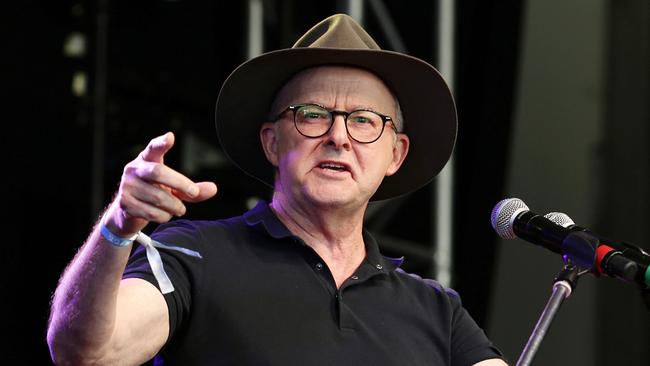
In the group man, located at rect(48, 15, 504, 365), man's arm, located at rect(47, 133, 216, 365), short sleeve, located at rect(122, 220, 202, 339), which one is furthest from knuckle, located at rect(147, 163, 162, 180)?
short sleeve, located at rect(122, 220, 202, 339)

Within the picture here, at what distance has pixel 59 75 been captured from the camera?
3.76m

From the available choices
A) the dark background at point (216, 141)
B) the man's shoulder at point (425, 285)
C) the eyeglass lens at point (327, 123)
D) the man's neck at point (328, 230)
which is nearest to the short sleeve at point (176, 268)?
the man's neck at point (328, 230)

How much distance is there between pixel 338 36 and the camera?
8.92ft

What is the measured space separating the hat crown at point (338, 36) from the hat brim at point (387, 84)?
0.12 ft

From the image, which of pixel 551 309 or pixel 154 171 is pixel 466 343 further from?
pixel 154 171

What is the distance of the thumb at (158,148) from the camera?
177 cm

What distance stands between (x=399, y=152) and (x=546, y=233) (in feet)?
3.06

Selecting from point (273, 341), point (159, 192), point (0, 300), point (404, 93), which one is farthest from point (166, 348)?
point (0, 300)

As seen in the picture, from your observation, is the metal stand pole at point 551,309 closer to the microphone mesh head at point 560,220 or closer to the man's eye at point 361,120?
the microphone mesh head at point 560,220

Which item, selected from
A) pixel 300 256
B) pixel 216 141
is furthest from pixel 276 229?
pixel 216 141

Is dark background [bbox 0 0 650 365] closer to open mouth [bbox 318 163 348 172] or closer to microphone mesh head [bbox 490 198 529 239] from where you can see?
open mouth [bbox 318 163 348 172]

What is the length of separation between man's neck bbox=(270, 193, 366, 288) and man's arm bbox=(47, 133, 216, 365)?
56 cm

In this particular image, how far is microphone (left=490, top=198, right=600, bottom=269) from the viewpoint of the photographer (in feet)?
6.37

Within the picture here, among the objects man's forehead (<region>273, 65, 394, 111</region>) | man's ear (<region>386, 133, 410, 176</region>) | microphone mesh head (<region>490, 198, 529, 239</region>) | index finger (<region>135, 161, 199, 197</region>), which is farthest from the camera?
man's ear (<region>386, 133, 410, 176</region>)
